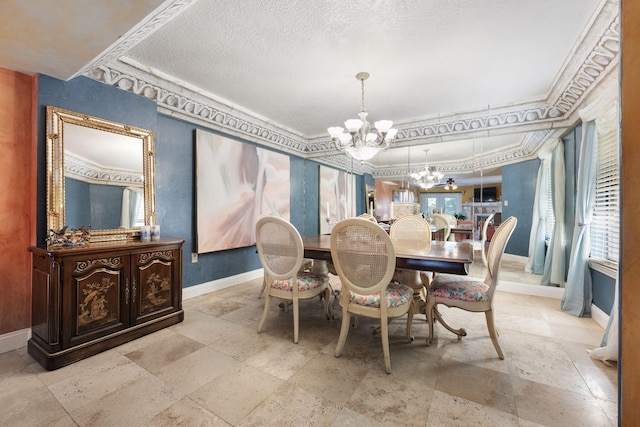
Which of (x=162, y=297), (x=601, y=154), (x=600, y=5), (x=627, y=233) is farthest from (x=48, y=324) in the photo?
(x=601, y=154)

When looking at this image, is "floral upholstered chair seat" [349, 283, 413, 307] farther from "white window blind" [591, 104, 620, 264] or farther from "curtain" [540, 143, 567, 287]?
"curtain" [540, 143, 567, 287]

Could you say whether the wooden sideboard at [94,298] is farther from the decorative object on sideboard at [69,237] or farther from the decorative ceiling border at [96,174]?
the decorative ceiling border at [96,174]

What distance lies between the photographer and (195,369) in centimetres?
174

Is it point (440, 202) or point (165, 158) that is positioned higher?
point (165, 158)

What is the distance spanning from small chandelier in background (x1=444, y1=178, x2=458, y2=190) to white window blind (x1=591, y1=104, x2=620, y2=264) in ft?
4.91

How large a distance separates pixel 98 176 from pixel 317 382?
2531 millimetres

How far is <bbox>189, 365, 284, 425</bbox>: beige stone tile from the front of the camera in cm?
137

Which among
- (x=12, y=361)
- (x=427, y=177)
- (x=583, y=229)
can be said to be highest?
(x=427, y=177)

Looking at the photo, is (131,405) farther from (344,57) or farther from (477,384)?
(344,57)

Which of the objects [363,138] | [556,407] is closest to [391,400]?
[556,407]

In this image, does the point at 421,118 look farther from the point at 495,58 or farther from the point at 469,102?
the point at 495,58

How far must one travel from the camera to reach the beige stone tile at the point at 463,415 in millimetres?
1274

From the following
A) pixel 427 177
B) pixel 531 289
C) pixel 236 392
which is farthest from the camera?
pixel 427 177

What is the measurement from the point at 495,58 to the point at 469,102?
1002 millimetres
